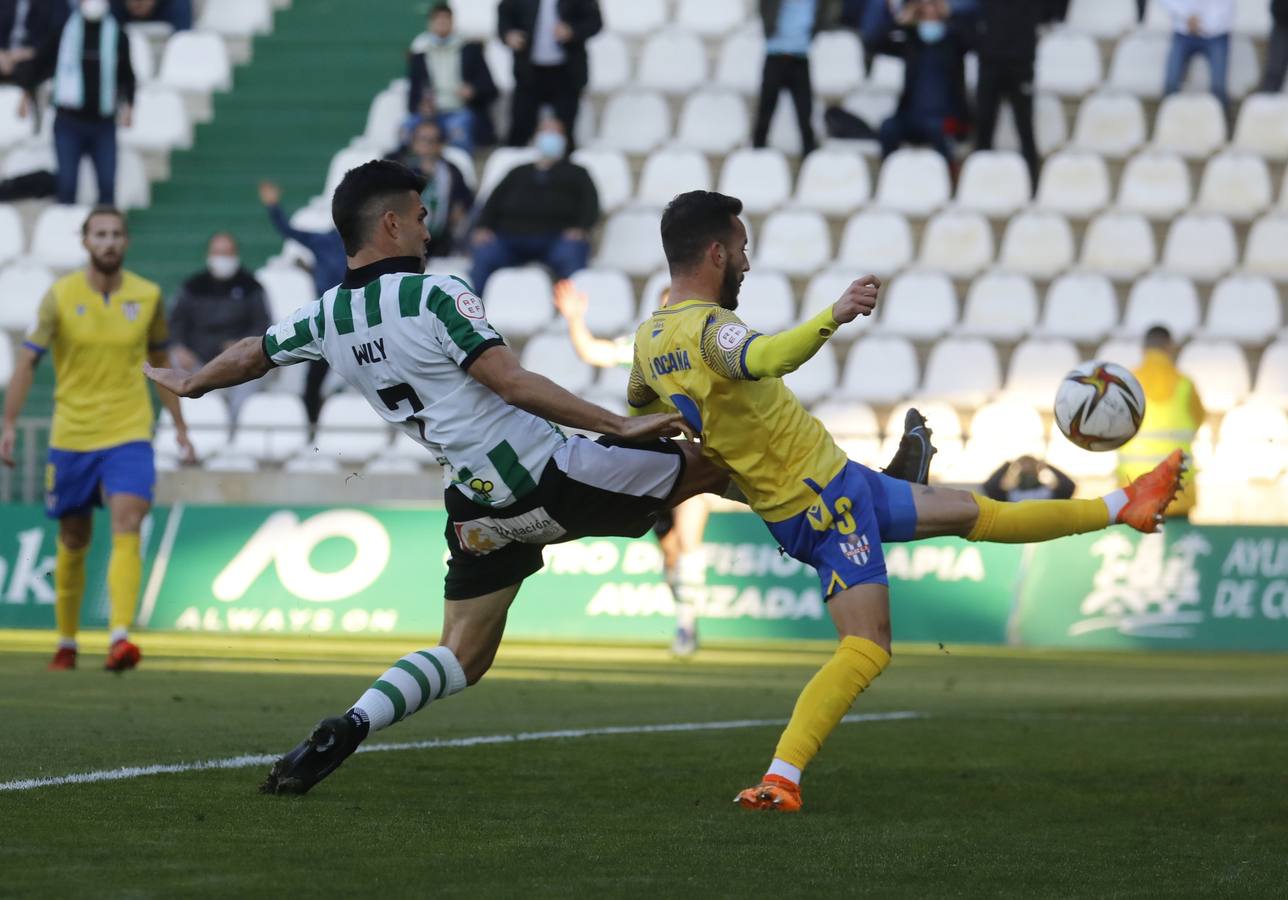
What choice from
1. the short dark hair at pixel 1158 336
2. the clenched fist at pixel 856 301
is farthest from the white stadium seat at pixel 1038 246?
the clenched fist at pixel 856 301

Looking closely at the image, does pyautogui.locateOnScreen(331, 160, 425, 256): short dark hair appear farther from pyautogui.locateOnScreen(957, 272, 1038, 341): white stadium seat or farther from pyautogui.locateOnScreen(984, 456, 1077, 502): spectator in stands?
pyautogui.locateOnScreen(957, 272, 1038, 341): white stadium seat

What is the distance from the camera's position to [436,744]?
775 cm

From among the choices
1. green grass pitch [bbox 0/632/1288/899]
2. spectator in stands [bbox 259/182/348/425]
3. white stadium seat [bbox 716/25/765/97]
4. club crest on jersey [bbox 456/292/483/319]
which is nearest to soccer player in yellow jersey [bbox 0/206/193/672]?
green grass pitch [bbox 0/632/1288/899]

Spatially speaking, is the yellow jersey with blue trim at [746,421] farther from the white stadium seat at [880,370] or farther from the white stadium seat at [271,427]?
the white stadium seat at [880,370]

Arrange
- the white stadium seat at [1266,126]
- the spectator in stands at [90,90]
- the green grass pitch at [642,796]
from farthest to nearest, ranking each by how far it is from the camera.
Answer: the white stadium seat at [1266,126]
the spectator in stands at [90,90]
the green grass pitch at [642,796]

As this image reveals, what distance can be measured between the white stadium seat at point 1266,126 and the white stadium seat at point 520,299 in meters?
6.78

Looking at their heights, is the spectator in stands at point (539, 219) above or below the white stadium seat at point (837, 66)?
below

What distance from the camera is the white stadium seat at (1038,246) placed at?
1872cm

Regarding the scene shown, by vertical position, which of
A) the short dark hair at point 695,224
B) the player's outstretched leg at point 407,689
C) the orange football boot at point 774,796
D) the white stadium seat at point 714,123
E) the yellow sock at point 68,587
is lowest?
the yellow sock at point 68,587

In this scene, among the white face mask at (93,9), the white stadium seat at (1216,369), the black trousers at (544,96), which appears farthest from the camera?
the black trousers at (544,96)

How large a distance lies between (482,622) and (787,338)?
1.37m

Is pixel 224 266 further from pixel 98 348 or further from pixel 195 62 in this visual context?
pixel 98 348

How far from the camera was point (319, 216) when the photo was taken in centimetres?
1920

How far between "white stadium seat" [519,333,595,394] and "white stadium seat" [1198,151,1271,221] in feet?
19.8
